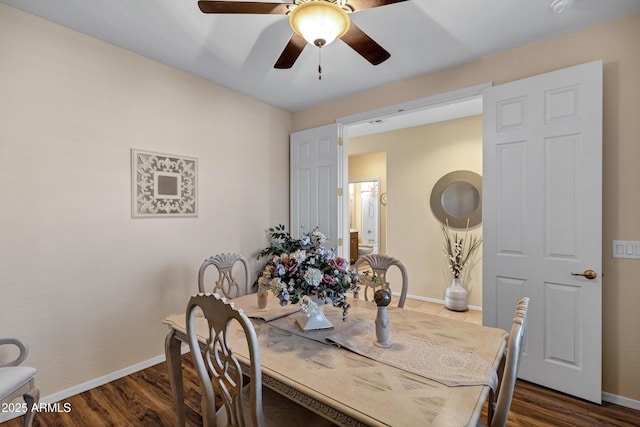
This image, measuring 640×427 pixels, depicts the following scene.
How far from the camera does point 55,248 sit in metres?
2.06

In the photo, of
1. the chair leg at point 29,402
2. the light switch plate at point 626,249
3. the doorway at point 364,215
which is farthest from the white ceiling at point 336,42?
the doorway at point 364,215

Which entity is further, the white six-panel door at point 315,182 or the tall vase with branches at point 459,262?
the tall vase with branches at point 459,262

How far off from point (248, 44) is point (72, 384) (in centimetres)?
278

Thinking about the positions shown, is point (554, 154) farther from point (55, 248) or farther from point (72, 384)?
point (72, 384)

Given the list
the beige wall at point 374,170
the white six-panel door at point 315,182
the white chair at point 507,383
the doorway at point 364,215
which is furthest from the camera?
the doorway at point 364,215

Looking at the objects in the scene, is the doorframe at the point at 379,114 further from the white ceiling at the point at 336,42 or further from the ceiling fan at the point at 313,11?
the ceiling fan at the point at 313,11

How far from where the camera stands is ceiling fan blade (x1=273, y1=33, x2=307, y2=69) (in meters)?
1.69

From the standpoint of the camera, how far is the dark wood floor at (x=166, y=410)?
1.86 meters

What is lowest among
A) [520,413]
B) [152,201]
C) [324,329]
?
[520,413]

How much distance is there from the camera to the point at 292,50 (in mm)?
1791

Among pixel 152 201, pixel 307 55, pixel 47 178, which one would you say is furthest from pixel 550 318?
pixel 47 178

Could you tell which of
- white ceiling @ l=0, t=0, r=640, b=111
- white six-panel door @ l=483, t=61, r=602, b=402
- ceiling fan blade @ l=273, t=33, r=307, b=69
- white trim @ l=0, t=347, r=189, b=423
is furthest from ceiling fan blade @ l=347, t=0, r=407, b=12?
white trim @ l=0, t=347, r=189, b=423

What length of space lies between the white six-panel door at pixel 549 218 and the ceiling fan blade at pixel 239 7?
1.84 m

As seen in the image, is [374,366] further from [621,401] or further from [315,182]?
[315,182]
